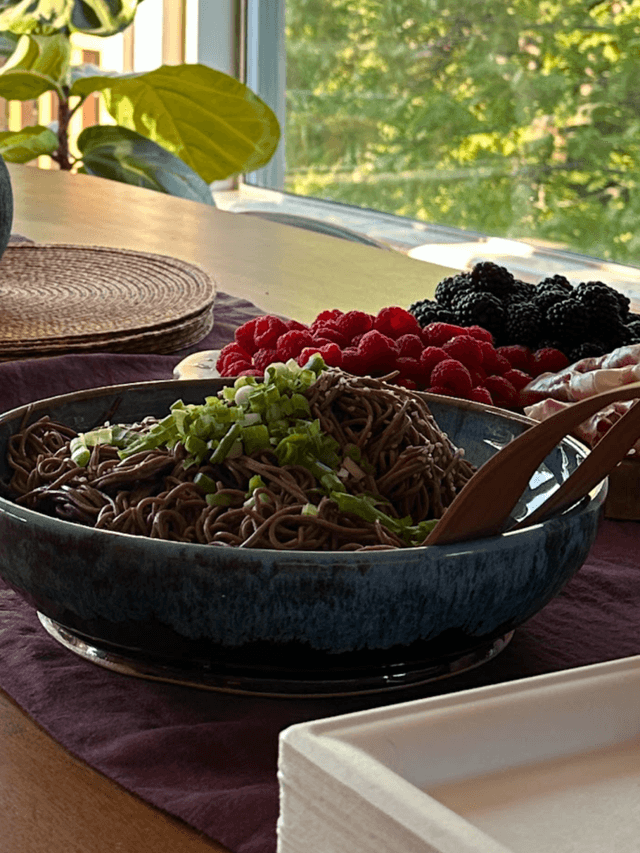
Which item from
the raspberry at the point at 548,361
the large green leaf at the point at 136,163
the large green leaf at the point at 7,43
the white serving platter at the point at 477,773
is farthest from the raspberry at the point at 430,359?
the large green leaf at the point at 7,43

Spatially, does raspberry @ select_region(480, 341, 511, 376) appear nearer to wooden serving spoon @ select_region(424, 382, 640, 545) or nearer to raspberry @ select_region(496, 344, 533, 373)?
raspberry @ select_region(496, 344, 533, 373)

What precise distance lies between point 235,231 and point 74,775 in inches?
58.4

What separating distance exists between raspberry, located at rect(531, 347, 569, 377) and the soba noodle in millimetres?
342

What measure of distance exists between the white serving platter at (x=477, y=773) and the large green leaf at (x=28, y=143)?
124 inches

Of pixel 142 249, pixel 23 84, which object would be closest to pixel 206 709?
pixel 142 249

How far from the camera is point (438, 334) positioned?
92cm

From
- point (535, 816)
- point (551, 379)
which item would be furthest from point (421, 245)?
point (535, 816)

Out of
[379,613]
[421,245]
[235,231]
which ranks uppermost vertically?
[379,613]

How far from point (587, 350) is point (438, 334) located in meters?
0.12

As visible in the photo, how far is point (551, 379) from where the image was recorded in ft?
2.91

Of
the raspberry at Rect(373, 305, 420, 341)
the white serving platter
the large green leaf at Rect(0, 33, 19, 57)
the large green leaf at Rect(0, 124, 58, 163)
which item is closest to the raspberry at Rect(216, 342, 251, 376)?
the raspberry at Rect(373, 305, 420, 341)

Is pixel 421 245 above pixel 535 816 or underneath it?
underneath

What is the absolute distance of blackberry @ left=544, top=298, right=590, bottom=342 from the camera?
3.15ft

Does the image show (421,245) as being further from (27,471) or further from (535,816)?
(535,816)
